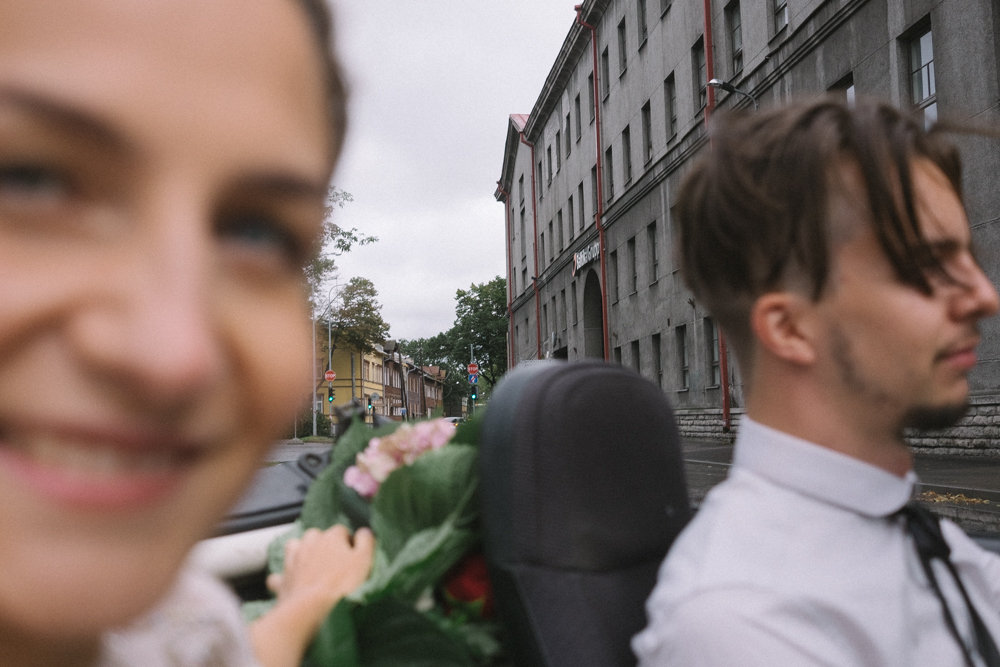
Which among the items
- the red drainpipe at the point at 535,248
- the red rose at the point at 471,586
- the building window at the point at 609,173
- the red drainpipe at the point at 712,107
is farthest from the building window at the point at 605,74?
the red rose at the point at 471,586

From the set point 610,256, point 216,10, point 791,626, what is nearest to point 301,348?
point 216,10

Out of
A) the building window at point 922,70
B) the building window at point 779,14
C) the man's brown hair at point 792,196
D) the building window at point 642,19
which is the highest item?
the building window at point 642,19

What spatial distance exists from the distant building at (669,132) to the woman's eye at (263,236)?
4.03 ft

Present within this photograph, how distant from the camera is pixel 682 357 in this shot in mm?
21797

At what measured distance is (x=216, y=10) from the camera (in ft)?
1.47

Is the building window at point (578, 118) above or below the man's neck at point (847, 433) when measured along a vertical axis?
above

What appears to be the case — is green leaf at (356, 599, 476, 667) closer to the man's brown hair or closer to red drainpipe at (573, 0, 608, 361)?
the man's brown hair

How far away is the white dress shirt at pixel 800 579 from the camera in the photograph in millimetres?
1221

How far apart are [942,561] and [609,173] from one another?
26660mm

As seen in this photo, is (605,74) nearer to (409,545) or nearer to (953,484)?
(953,484)

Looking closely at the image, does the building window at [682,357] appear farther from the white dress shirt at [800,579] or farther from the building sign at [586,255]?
the white dress shirt at [800,579]

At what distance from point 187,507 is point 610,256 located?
27.2 meters

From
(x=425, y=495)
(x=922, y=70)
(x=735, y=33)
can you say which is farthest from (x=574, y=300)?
(x=425, y=495)

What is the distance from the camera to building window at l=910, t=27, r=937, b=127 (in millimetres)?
12648
